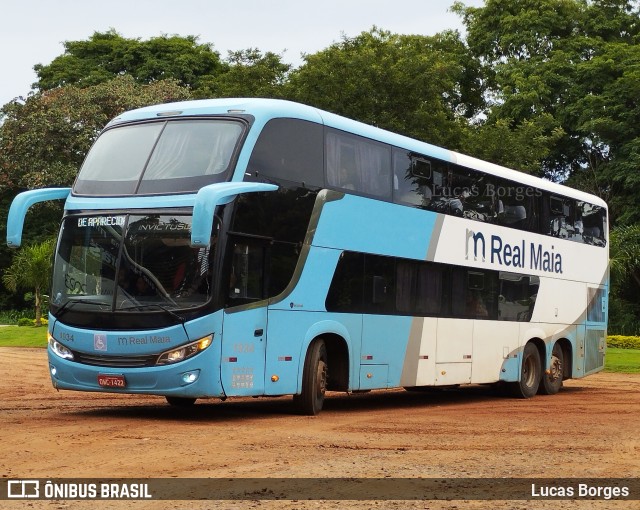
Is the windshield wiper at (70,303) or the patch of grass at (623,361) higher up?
the windshield wiper at (70,303)

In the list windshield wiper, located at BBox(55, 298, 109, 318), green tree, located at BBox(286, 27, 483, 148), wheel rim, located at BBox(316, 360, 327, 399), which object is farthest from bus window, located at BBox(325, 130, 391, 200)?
green tree, located at BBox(286, 27, 483, 148)

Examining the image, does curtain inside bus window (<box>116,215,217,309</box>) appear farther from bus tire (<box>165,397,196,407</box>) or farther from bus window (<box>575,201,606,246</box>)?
bus window (<box>575,201,606,246</box>)

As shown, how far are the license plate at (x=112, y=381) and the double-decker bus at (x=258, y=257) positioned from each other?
0.02m

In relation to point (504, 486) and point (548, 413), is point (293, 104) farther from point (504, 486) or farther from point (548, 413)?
point (504, 486)

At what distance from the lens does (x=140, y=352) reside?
46.4 ft

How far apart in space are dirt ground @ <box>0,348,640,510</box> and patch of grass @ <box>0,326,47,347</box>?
60.5ft

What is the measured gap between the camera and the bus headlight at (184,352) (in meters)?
14.0

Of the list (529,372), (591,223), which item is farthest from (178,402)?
(591,223)

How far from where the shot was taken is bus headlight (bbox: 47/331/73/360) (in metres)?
14.6

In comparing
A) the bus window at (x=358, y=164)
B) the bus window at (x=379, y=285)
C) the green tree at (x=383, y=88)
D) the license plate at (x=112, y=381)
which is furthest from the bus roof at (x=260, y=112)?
the green tree at (x=383, y=88)

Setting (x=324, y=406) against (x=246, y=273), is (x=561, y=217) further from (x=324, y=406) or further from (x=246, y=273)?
(x=246, y=273)

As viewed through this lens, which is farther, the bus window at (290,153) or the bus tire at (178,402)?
the bus tire at (178,402)

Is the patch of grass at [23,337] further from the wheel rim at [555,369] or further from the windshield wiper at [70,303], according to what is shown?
the windshield wiper at [70,303]

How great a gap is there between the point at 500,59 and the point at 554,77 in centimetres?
474
